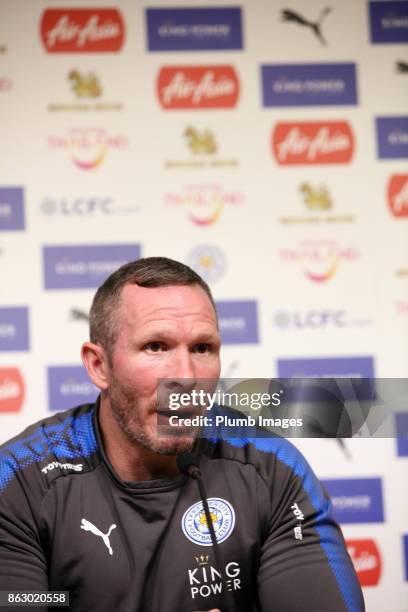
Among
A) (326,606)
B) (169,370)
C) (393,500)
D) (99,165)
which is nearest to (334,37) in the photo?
(99,165)

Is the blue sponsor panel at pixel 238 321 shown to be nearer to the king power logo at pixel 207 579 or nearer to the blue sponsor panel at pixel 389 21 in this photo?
the blue sponsor panel at pixel 389 21

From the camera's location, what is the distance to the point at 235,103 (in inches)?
92.6

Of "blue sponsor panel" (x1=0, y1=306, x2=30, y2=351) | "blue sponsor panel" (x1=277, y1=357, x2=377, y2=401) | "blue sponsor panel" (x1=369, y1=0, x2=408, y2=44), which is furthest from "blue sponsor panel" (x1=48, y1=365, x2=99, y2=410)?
"blue sponsor panel" (x1=369, y1=0, x2=408, y2=44)

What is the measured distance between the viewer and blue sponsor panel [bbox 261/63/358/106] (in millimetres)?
2365

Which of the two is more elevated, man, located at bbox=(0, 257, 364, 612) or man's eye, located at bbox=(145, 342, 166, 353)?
man's eye, located at bbox=(145, 342, 166, 353)

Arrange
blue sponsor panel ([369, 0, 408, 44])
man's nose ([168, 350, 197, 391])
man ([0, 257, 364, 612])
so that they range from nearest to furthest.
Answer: man's nose ([168, 350, 197, 391]) → man ([0, 257, 364, 612]) → blue sponsor panel ([369, 0, 408, 44])

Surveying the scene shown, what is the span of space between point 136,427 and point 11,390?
112 centimetres

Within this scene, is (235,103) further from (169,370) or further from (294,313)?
(169,370)

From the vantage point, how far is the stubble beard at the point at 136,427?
3.67ft

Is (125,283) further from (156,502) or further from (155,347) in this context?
(156,502)

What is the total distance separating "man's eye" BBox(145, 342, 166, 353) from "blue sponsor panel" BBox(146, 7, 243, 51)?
1476mm

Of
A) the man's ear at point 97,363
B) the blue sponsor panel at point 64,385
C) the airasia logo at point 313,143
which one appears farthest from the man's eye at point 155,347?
the airasia logo at point 313,143

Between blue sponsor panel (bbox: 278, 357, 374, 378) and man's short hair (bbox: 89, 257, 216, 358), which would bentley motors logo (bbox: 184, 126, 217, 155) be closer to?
blue sponsor panel (bbox: 278, 357, 374, 378)

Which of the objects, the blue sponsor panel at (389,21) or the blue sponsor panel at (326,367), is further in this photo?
the blue sponsor panel at (389,21)
